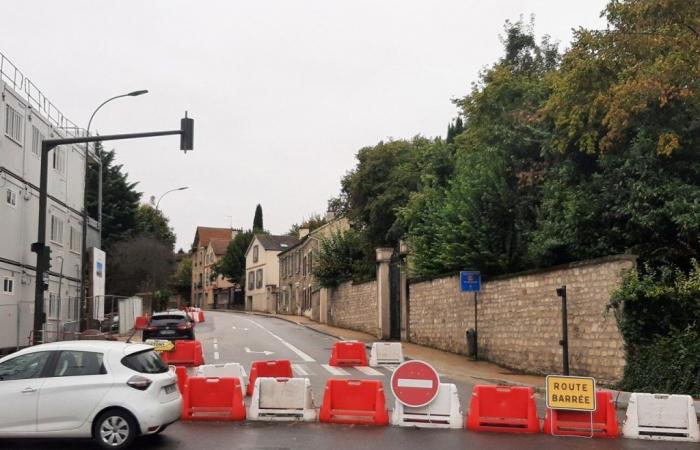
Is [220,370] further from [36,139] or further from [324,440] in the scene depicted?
[36,139]

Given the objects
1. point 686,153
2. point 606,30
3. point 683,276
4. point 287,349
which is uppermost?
point 606,30

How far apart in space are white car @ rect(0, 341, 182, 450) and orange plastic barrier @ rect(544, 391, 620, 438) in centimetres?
571

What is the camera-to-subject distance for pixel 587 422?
425 inches

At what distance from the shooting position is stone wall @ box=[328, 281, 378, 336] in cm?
3625

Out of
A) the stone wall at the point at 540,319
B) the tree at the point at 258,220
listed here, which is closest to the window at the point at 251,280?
the tree at the point at 258,220

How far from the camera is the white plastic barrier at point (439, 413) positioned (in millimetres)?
11219

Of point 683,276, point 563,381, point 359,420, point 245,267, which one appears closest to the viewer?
point 563,381

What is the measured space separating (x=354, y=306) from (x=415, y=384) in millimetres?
28840

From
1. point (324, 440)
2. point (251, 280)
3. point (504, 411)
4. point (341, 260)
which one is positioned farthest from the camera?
point (251, 280)

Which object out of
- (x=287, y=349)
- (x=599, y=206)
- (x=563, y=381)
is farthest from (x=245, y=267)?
(x=563, y=381)

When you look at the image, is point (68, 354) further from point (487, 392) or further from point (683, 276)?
point (683, 276)

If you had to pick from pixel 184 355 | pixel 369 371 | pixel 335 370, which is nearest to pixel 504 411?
pixel 369 371

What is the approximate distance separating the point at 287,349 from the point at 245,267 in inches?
2500

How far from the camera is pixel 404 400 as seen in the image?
1127 cm
